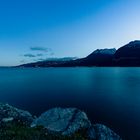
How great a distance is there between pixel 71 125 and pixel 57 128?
1.70m

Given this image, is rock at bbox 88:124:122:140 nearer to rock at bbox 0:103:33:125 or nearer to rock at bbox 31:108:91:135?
rock at bbox 31:108:91:135

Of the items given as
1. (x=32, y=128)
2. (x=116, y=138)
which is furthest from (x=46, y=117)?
(x=116, y=138)

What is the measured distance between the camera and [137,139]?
1093 inches

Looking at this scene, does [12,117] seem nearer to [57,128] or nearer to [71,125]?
[57,128]

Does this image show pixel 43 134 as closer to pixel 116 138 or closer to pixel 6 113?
pixel 116 138

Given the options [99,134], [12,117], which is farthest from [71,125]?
Result: [12,117]

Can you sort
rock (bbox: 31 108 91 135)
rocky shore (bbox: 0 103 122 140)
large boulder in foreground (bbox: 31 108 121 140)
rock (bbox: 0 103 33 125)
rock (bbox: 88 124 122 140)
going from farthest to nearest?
rock (bbox: 0 103 33 125)
rock (bbox: 31 108 91 135)
large boulder in foreground (bbox: 31 108 121 140)
rock (bbox: 88 124 122 140)
rocky shore (bbox: 0 103 122 140)

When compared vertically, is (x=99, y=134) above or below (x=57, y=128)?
below

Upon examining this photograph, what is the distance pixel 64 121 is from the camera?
24.9m

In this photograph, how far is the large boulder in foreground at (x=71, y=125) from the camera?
2267 centimetres

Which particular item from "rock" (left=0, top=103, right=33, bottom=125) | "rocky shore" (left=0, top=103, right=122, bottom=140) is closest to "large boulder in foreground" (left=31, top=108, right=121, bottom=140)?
"rocky shore" (left=0, top=103, right=122, bottom=140)

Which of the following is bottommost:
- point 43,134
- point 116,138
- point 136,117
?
point 136,117

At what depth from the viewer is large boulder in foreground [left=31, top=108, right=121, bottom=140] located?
893 inches

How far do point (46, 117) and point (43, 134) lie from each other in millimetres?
5285
